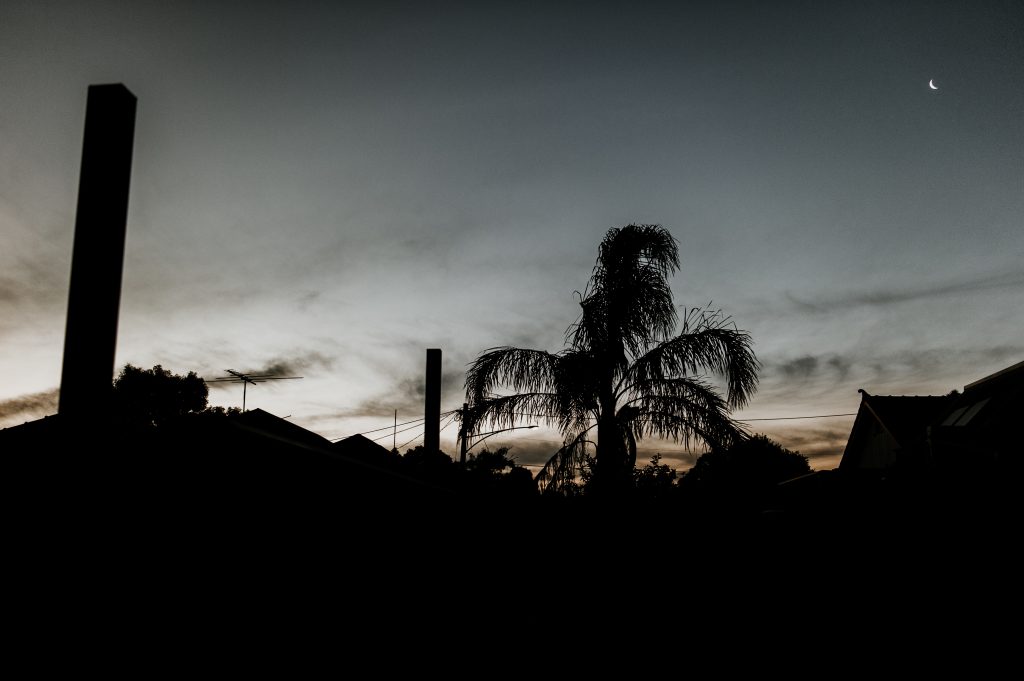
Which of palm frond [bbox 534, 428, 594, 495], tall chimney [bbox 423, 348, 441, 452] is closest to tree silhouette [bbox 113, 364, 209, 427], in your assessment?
tall chimney [bbox 423, 348, 441, 452]

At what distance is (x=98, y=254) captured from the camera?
184 inches

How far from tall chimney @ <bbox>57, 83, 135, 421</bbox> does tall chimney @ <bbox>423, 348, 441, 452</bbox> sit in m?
9.51

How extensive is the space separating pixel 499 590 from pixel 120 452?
854 cm

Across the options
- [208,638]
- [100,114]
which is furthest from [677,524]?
[100,114]

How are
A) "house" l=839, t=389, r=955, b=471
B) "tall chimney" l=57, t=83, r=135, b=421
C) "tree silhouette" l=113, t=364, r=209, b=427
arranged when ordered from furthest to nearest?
"tree silhouette" l=113, t=364, r=209, b=427
"house" l=839, t=389, r=955, b=471
"tall chimney" l=57, t=83, r=135, b=421

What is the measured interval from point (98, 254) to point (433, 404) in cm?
1008

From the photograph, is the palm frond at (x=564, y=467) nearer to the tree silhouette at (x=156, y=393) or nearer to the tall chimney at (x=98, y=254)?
the tall chimney at (x=98, y=254)

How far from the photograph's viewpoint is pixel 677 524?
12500 mm

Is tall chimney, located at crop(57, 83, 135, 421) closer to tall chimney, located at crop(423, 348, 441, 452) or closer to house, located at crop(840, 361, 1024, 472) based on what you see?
tall chimney, located at crop(423, 348, 441, 452)

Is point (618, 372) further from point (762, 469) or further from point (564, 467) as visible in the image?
point (762, 469)

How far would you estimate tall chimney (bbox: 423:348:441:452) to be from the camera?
13891 mm

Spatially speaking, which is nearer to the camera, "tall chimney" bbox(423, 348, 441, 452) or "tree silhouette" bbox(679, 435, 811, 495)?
"tall chimney" bbox(423, 348, 441, 452)

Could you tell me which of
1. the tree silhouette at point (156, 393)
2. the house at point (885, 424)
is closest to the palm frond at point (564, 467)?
the house at point (885, 424)

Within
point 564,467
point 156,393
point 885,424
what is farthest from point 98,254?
point 156,393
